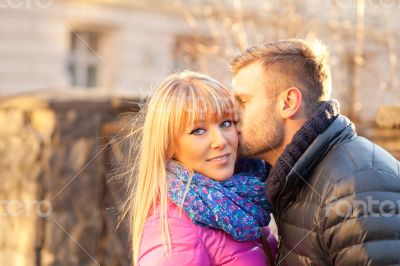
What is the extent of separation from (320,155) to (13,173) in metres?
3.88

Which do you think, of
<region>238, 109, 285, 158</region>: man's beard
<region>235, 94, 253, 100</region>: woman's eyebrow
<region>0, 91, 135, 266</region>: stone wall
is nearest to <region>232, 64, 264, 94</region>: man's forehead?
<region>235, 94, 253, 100</region>: woman's eyebrow

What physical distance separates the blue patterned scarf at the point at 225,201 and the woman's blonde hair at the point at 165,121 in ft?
0.20

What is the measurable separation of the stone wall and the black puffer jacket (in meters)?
2.99

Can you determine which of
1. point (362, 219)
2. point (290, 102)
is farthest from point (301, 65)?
point (362, 219)

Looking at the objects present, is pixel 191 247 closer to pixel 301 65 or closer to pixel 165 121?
pixel 165 121

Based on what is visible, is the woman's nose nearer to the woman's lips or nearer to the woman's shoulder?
the woman's lips

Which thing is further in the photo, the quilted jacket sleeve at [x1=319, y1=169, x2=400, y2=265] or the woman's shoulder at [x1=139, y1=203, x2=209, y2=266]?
the woman's shoulder at [x1=139, y1=203, x2=209, y2=266]

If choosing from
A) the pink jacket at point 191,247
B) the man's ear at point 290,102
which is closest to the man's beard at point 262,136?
the man's ear at point 290,102

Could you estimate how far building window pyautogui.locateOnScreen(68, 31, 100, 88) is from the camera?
57.4ft

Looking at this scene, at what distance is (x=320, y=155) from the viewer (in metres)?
2.88

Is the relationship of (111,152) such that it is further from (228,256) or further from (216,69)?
(228,256)

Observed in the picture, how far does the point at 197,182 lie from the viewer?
3127 millimetres

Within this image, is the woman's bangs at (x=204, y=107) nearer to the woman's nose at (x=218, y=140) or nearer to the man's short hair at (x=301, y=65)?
the woman's nose at (x=218, y=140)

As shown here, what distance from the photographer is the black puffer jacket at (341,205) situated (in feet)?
8.49
